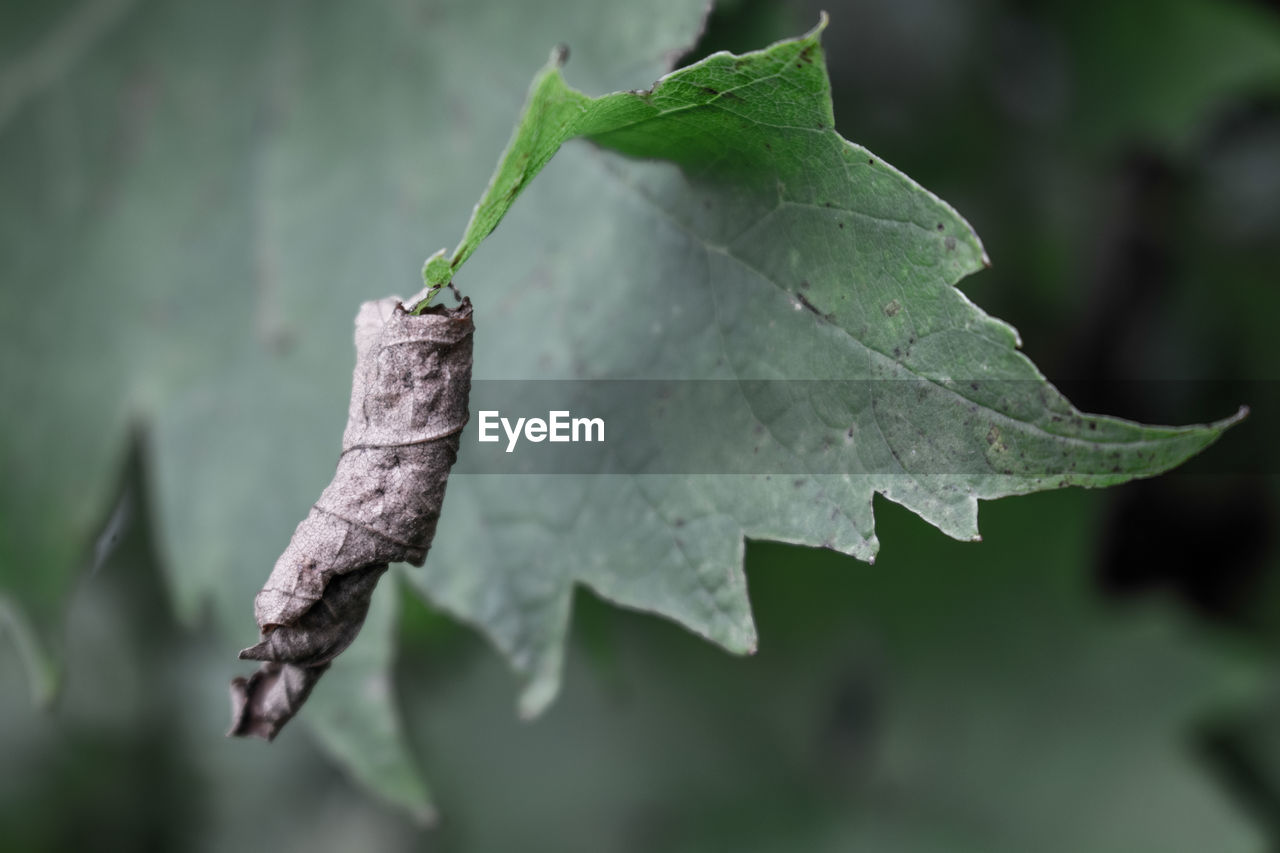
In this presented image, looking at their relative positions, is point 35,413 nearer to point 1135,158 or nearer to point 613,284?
point 613,284

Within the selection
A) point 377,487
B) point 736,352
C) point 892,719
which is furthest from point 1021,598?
point 377,487

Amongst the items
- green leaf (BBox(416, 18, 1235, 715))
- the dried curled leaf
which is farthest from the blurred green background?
the dried curled leaf

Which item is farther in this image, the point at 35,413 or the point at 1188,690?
the point at 1188,690

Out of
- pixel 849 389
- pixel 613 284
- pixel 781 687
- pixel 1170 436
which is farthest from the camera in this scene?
pixel 781 687

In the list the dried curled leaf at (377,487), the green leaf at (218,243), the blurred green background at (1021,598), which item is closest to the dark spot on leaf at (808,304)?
the dried curled leaf at (377,487)

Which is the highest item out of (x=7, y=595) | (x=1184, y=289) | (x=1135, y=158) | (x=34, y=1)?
(x=34, y=1)

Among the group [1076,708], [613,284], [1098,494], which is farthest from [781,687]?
[613,284]

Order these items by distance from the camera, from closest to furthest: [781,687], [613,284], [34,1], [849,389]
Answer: [849,389] → [613,284] → [34,1] → [781,687]

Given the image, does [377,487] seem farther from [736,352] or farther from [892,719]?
[892,719]

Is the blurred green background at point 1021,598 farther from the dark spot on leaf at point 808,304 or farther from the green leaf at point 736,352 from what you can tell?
the dark spot on leaf at point 808,304
